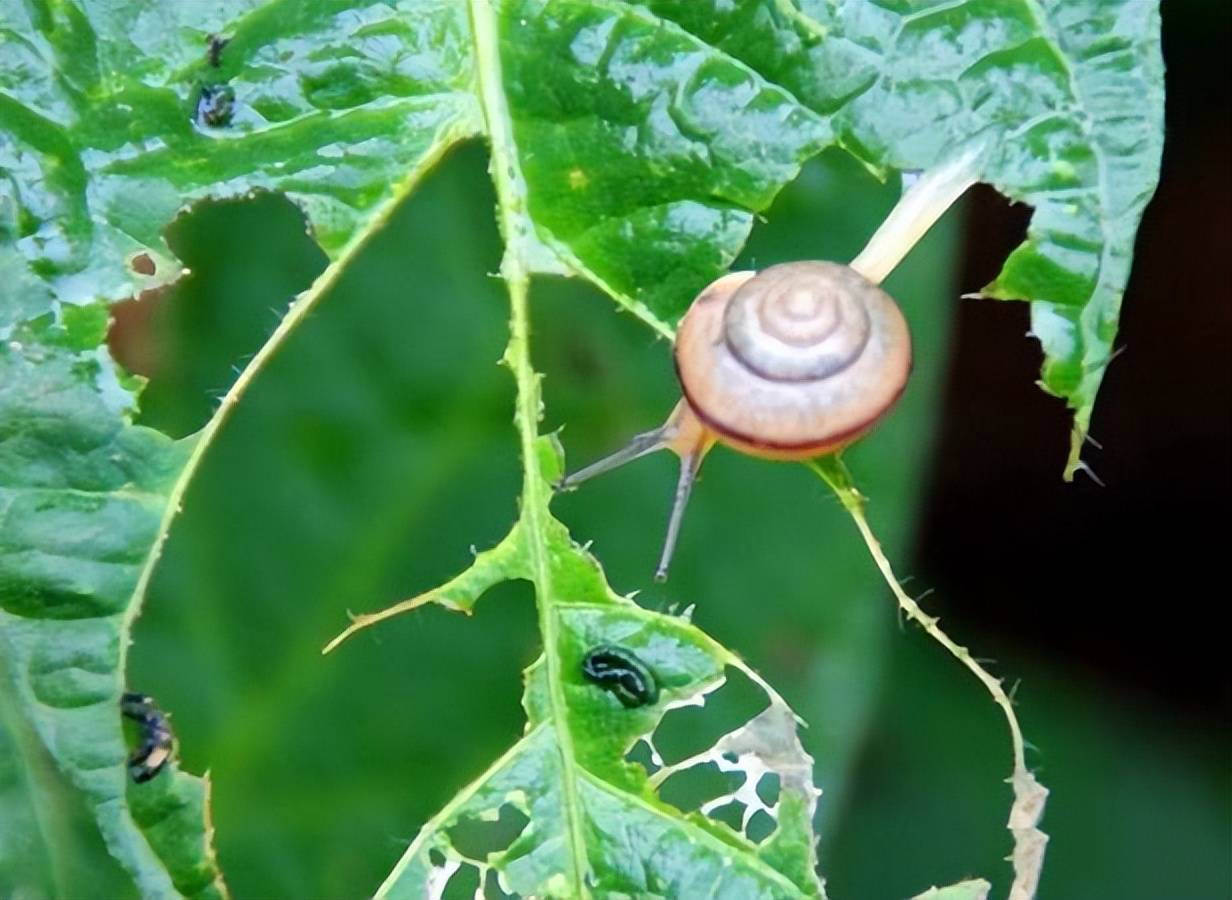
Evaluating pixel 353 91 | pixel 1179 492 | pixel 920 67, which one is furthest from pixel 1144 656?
pixel 353 91

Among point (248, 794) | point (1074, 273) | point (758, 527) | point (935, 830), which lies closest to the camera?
point (1074, 273)

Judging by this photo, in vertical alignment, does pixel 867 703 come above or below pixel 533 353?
below

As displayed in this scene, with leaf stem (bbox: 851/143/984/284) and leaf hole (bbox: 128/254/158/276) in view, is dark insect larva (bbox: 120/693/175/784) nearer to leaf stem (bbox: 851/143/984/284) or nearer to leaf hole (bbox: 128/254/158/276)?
leaf hole (bbox: 128/254/158/276)

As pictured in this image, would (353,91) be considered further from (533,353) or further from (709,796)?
(709,796)

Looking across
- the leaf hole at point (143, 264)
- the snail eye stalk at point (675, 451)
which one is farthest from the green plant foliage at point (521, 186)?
the snail eye stalk at point (675, 451)

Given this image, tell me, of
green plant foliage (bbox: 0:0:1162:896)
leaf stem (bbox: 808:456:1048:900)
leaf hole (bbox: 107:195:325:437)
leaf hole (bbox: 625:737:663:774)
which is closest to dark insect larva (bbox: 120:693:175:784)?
green plant foliage (bbox: 0:0:1162:896)

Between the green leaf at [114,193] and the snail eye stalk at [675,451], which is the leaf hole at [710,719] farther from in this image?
the green leaf at [114,193]
